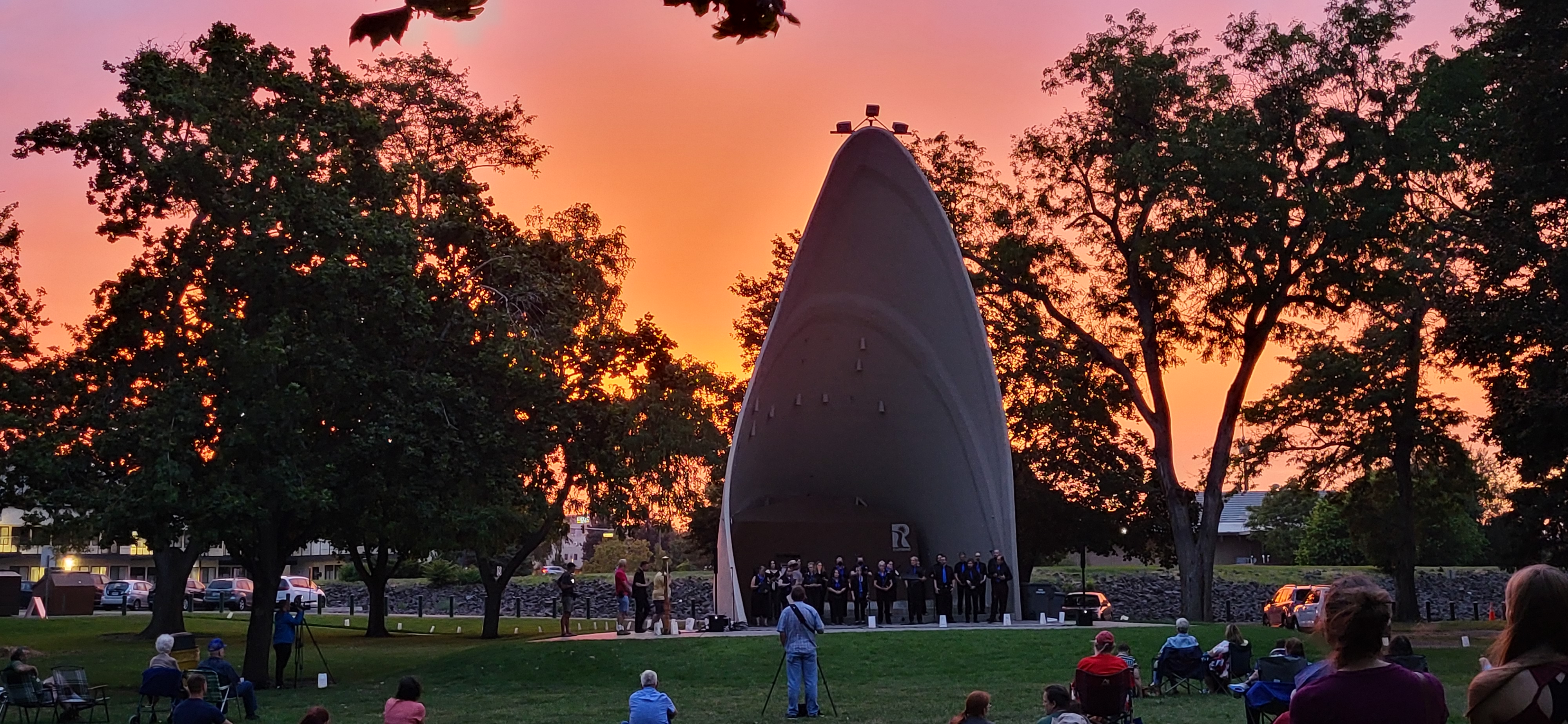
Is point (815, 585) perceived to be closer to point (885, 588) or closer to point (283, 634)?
point (885, 588)

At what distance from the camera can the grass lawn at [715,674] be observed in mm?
16391

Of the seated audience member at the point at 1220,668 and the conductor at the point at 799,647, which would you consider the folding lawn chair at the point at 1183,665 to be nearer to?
the seated audience member at the point at 1220,668

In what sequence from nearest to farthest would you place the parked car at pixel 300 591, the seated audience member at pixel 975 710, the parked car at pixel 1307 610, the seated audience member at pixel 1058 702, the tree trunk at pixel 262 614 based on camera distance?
the seated audience member at pixel 975 710 < the seated audience member at pixel 1058 702 < the tree trunk at pixel 262 614 < the parked car at pixel 1307 610 < the parked car at pixel 300 591

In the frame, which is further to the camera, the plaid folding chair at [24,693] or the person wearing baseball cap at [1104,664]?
the plaid folding chair at [24,693]

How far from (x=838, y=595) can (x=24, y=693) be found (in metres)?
16.7

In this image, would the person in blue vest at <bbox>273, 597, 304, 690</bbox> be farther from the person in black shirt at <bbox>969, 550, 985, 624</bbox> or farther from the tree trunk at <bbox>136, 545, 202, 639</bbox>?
the person in black shirt at <bbox>969, 550, 985, 624</bbox>

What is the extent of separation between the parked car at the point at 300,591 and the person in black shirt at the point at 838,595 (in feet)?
86.8

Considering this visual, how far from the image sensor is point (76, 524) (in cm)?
1931

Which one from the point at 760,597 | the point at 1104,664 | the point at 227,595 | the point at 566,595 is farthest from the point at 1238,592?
the point at 1104,664

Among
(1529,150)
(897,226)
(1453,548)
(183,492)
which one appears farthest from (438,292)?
(1453,548)

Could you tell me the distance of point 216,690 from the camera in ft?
49.8

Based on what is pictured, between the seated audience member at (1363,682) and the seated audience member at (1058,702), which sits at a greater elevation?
the seated audience member at (1363,682)

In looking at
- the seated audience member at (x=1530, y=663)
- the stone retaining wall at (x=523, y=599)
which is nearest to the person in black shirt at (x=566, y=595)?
the stone retaining wall at (x=523, y=599)

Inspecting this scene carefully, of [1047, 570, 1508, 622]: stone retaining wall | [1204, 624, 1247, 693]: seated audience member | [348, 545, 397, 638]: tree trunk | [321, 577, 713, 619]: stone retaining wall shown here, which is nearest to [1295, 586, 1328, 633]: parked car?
[1204, 624, 1247, 693]: seated audience member
